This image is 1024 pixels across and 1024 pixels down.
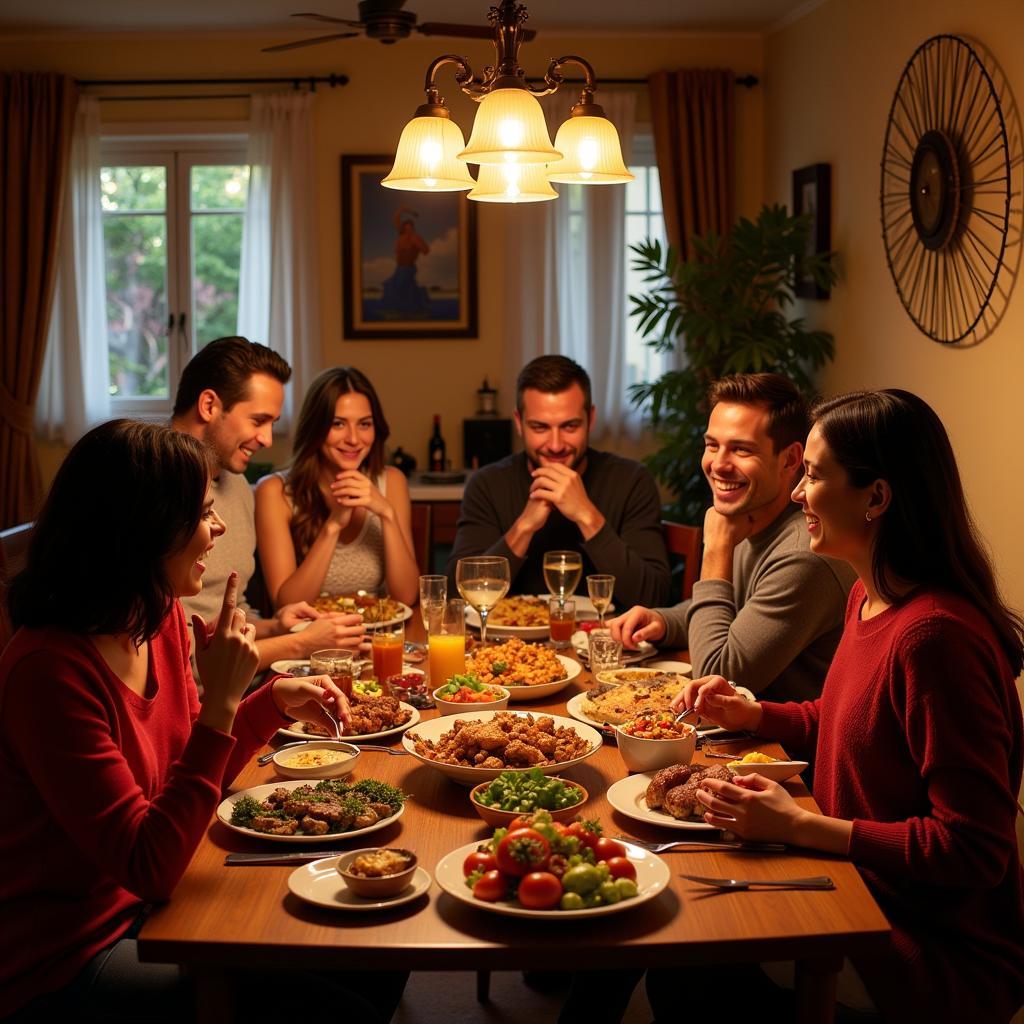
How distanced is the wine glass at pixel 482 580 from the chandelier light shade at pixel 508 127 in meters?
0.86

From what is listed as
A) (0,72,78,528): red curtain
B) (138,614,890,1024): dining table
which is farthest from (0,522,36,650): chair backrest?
(0,72,78,528): red curtain

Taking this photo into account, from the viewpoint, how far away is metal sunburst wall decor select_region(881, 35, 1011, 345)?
3.53m

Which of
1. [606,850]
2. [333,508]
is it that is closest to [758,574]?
[606,850]

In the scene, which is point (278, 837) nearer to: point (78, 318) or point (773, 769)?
point (773, 769)

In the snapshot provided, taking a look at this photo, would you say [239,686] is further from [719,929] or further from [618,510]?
[618,510]

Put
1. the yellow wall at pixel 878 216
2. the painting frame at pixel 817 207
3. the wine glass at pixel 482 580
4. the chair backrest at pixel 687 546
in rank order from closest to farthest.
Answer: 1. the wine glass at pixel 482 580
2. the chair backrest at pixel 687 546
3. the yellow wall at pixel 878 216
4. the painting frame at pixel 817 207

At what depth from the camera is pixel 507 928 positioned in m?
1.33

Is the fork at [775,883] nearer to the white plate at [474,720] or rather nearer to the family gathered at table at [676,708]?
the family gathered at table at [676,708]

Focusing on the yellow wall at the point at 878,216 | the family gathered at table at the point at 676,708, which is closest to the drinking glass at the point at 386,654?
the family gathered at table at the point at 676,708

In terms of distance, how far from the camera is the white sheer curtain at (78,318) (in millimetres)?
5789

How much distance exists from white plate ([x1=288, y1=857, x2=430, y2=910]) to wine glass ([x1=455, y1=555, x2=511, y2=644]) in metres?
1.07

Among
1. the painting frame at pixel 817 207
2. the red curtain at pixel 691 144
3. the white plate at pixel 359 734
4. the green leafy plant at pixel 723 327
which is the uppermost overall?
the red curtain at pixel 691 144

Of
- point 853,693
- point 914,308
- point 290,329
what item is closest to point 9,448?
point 290,329

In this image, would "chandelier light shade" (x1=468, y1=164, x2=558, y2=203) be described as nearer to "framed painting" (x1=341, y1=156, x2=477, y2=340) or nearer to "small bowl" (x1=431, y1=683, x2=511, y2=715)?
"small bowl" (x1=431, y1=683, x2=511, y2=715)
